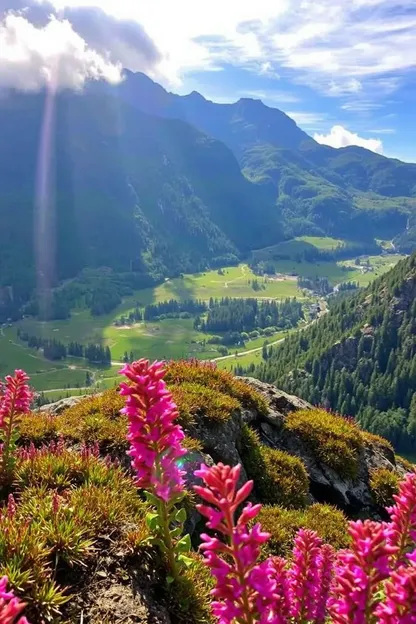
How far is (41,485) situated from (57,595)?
2.94m

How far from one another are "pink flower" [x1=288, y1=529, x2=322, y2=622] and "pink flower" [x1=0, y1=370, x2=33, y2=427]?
6.47 m

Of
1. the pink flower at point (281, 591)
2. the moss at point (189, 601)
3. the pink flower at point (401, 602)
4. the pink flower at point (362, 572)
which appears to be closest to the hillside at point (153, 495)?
the moss at point (189, 601)

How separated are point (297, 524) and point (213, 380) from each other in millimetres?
6701

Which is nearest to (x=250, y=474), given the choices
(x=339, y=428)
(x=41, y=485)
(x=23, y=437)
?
(x=339, y=428)

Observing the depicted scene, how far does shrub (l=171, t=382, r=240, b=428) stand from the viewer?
15141mm

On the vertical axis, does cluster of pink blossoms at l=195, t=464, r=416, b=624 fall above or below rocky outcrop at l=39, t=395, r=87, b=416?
above

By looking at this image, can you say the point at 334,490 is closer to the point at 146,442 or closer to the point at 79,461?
the point at 79,461

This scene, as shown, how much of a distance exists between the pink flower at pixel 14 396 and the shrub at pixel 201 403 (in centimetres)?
578

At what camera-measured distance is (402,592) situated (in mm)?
3820

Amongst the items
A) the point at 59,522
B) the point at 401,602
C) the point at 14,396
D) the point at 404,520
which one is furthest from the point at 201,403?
the point at 401,602

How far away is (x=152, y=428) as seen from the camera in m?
6.54

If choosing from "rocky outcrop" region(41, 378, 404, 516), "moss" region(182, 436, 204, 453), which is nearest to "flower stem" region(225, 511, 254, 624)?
"rocky outcrop" region(41, 378, 404, 516)

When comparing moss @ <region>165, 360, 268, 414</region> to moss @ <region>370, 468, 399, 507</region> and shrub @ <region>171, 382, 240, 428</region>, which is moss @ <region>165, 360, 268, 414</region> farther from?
moss @ <region>370, 468, 399, 507</region>

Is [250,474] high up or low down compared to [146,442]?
down
